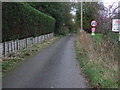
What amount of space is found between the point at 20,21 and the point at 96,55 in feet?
19.3

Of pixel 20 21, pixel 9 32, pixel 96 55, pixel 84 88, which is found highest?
pixel 20 21

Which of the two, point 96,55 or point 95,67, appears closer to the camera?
point 95,67

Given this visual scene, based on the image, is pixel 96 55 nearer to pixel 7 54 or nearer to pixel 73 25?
pixel 7 54

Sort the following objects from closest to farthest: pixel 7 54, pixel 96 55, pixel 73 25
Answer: pixel 96 55 < pixel 7 54 < pixel 73 25

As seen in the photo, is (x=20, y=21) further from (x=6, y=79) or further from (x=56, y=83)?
(x=56, y=83)

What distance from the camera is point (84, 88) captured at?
4.79m

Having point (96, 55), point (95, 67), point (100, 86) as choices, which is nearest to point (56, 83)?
point (100, 86)

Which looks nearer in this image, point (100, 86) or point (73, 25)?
point (100, 86)

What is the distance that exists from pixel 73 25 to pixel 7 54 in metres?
49.0

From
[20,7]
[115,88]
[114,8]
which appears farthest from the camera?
[114,8]

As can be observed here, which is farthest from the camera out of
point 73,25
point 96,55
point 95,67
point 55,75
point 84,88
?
point 73,25

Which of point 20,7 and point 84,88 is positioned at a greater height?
point 20,7

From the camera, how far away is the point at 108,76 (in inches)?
205

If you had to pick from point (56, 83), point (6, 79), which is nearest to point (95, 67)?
point (56, 83)
